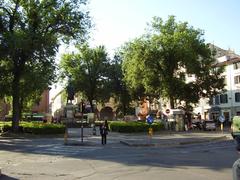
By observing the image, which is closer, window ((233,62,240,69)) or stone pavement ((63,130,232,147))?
stone pavement ((63,130,232,147))

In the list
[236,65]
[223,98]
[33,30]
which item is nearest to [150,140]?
[33,30]

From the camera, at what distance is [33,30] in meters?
40.0

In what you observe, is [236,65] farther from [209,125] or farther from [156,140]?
[156,140]

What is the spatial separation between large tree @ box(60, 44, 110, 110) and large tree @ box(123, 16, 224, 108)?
2049 centimetres

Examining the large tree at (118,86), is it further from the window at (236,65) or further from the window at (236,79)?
the window at (236,65)

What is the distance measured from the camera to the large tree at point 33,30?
38.5 m

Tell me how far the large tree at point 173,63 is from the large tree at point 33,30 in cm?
1638

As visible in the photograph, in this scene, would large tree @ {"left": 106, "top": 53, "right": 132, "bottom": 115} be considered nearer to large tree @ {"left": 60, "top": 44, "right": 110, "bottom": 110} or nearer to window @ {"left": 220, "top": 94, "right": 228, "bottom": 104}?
large tree @ {"left": 60, "top": 44, "right": 110, "bottom": 110}

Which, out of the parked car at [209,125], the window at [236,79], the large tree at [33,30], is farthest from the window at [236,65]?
the large tree at [33,30]

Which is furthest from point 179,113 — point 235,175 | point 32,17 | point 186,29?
point 235,175

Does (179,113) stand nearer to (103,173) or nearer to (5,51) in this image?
(5,51)

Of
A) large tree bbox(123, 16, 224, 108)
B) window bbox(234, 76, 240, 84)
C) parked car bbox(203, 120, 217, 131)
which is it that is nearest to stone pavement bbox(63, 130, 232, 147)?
parked car bbox(203, 120, 217, 131)

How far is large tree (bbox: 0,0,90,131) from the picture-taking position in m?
38.5

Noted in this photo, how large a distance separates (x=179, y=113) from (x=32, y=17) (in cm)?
1972
